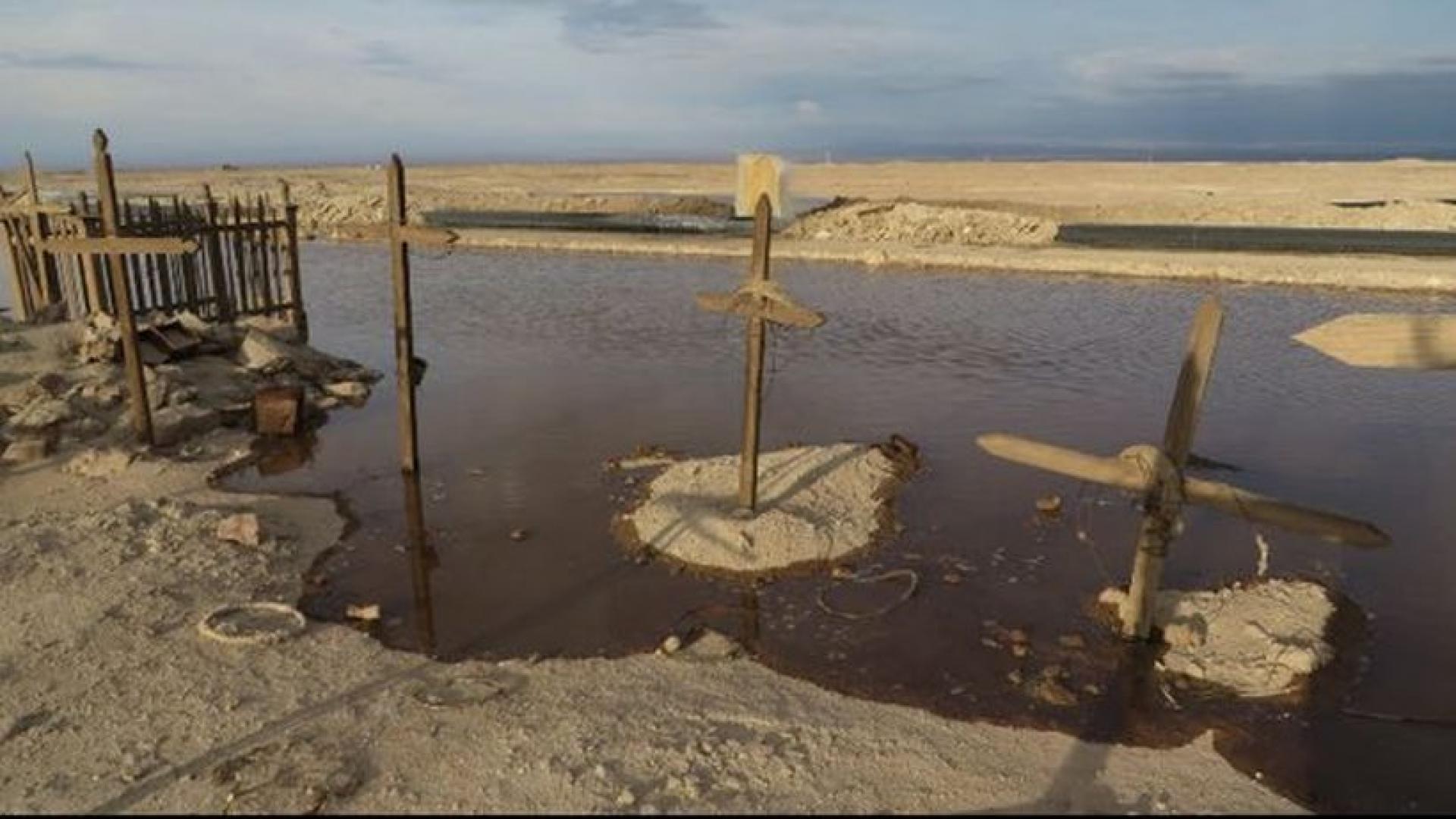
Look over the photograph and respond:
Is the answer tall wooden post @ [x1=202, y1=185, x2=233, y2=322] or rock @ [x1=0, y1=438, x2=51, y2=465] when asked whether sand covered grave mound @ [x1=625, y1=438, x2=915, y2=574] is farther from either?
tall wooden post @ [x1=202, y1=185, x2=233, y2=322]

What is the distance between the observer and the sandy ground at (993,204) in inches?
1359

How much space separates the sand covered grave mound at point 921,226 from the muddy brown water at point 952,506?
16.3 metres

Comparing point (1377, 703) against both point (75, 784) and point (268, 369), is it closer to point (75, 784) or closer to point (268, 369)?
point (75, 784)

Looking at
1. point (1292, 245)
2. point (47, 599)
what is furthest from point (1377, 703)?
point (1292, 245)

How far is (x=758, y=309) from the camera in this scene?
10.5 metres

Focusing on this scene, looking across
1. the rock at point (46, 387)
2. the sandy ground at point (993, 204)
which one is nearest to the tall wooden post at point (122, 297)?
the rock at point (46, 387)

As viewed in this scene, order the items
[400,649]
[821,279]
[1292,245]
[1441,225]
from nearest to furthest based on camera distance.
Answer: [400,649]
[821,279]
[1292,245]
[1441,225]

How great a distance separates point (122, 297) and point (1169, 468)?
1334 cm

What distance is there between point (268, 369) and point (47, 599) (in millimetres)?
9105

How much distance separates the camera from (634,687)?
8.16m

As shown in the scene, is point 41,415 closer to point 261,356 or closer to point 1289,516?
point 261,356

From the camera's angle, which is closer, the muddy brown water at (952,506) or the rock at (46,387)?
the muddy brown water at (952,506)

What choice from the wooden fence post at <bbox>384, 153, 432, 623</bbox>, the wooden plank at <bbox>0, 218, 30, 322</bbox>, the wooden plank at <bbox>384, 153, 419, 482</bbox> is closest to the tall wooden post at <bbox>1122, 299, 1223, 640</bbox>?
the wooden fence post at <bbox>384, 153, 432, 623</bbox>

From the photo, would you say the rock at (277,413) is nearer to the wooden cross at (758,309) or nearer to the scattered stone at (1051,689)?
the wooden cross at (758,309)
